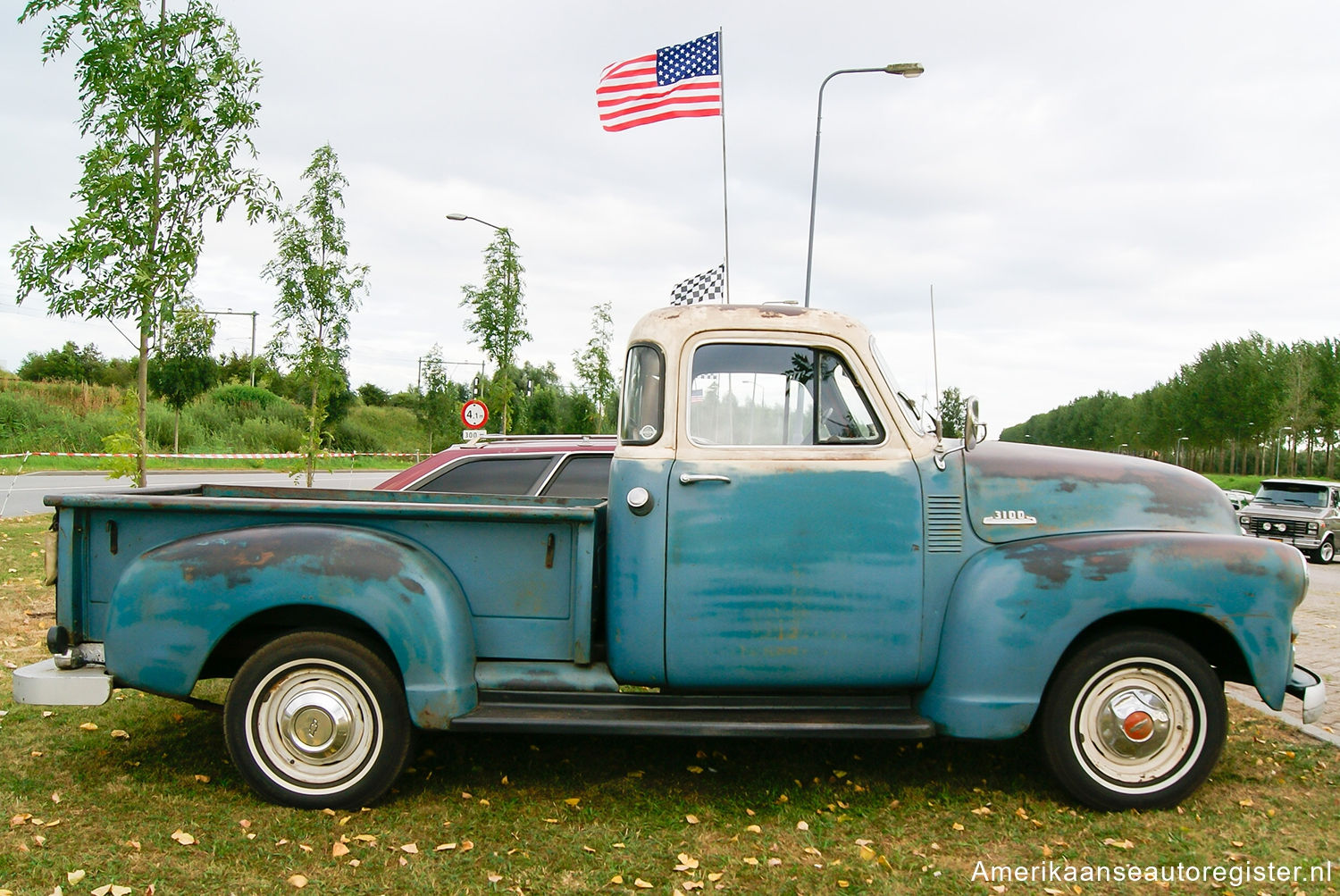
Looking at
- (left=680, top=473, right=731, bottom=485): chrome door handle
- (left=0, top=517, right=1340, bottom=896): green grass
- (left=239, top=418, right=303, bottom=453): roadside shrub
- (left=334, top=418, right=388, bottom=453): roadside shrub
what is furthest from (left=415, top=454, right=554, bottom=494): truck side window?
(left=334, top=418, right=388, bottom=453): roadside shrub

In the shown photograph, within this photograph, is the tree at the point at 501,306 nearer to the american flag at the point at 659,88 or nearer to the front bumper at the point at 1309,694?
the american flag at the point at 659,88

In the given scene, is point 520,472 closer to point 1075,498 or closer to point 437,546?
point 437,546

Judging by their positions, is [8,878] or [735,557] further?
[735,557]

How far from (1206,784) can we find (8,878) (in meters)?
5.12

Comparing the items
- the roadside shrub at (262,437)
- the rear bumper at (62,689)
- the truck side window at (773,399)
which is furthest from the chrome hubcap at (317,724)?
the roadside shrub at (262,437)

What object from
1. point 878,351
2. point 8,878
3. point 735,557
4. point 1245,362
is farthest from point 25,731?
point 1245,362

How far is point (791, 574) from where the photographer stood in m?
4.11

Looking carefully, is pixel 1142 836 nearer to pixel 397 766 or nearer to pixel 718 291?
pixel 397 766

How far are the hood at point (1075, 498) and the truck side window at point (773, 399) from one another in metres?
0.57

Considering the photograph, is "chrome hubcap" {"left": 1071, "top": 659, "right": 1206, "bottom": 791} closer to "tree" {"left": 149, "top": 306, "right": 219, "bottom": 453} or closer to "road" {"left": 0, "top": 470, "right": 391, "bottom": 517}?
"tree" {"left": 149, "top": 306, "right": 219, "bottom": 453}

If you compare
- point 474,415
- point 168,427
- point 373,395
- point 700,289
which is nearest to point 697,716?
point 700,289

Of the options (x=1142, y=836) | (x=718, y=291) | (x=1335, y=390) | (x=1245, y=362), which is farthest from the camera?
(x=1245, y=362)

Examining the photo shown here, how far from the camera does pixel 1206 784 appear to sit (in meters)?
4.53

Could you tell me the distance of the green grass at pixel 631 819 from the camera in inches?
139
